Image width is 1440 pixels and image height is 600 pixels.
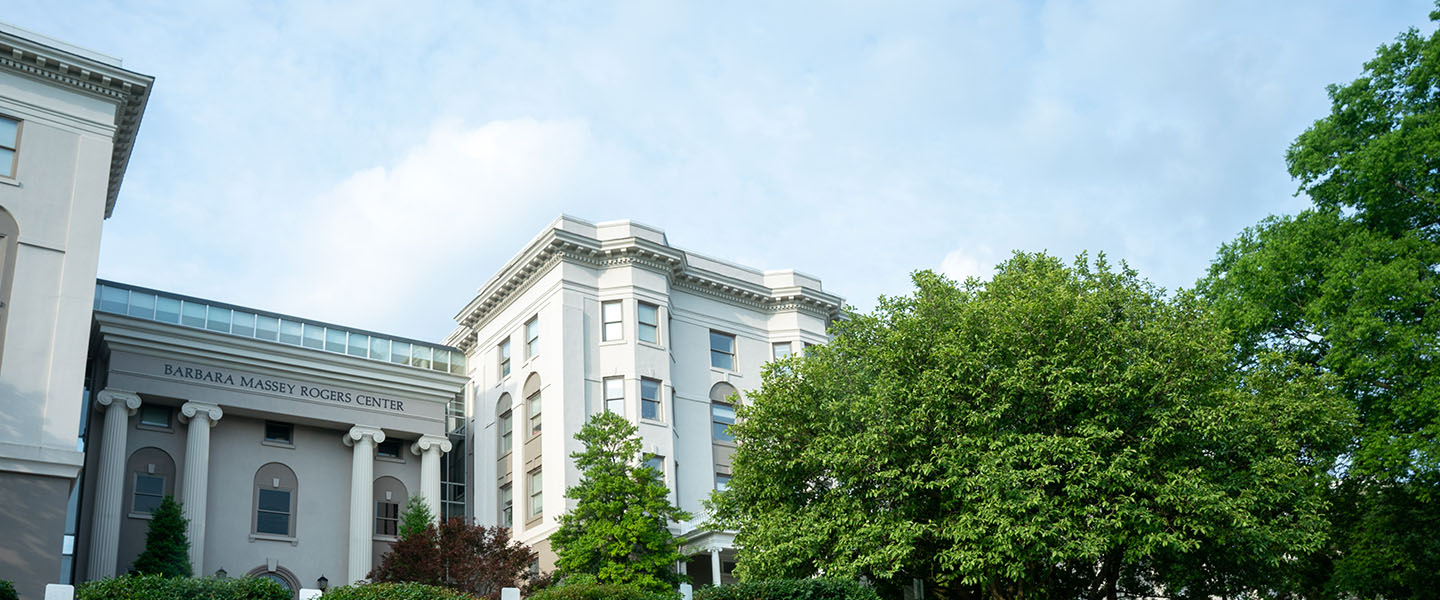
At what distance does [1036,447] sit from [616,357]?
18.5m

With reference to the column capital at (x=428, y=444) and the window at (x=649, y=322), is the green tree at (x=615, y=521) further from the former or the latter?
the column capital at (x=428, y=444)

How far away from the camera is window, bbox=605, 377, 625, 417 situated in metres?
37.9

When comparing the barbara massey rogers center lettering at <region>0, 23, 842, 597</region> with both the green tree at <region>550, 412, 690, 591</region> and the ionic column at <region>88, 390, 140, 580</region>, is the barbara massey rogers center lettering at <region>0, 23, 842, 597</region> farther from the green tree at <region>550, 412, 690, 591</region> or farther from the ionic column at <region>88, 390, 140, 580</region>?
the green tree at <region>550, 412, 690, 591</region>

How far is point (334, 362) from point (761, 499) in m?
17.9

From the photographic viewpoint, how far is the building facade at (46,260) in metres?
24.5

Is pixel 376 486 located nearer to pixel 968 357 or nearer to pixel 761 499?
pixel 761 499

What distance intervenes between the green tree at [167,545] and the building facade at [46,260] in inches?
168

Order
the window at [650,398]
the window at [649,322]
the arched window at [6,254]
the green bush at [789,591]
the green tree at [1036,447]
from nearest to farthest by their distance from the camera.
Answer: the green bush at [789,591] → the green tree at [1036,447] → the arched window at [6,254] → the window at [650,398] → the window at [649,322]

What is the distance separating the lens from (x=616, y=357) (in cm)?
3847

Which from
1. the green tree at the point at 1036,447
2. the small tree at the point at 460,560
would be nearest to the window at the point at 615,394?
the small tree at the point at 460,560

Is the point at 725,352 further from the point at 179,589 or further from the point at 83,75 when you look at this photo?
the point at 179,589

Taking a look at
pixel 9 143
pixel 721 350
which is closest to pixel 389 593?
pixel 9 143

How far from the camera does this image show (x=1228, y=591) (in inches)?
1094

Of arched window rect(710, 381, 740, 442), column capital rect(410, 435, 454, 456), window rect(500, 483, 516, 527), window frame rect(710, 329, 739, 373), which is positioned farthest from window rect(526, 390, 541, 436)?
window frame rect(710, 329, 739, 373)
